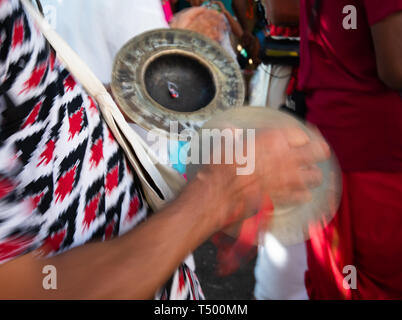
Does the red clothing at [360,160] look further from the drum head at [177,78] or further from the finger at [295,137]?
the finger at [295,137]

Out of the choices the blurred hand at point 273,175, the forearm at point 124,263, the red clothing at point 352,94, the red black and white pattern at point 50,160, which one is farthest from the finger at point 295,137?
the red clothing at point 352,94

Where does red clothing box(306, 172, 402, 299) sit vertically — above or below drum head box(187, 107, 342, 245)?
below

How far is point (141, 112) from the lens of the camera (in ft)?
3.41

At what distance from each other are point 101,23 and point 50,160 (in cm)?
105

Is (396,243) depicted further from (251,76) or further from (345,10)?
(251,76)

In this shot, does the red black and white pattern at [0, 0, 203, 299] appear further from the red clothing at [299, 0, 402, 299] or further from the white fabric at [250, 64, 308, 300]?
the white fabric at [250, 64, 308, 300]

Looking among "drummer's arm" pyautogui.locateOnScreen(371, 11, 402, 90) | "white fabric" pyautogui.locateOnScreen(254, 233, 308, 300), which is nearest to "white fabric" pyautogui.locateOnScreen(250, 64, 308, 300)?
"white fabric" pyautogui.locateOnScreen(254, 233, 308, 300)

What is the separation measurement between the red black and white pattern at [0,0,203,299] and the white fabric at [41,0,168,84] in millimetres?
832

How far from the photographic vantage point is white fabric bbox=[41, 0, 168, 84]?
1.33 meters

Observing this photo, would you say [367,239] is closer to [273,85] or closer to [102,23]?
[102,23]

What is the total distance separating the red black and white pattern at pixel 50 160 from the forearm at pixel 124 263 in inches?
1.3

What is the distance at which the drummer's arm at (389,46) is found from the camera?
0.94 meters

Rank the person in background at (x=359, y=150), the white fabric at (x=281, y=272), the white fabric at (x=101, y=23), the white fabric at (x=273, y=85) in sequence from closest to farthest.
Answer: the person in background at (x=359, y=150) → the white fabric at (x=101, y=23) → the white fabric at (x=281, y=272) → the white fabric at (x=273, y=85)

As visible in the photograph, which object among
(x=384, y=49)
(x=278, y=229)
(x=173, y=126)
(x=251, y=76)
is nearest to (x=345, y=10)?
(x=384, y=49)
